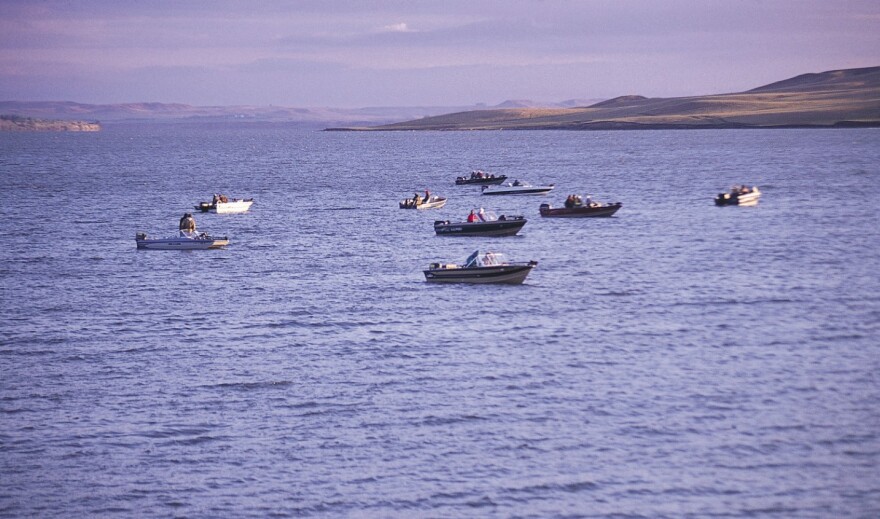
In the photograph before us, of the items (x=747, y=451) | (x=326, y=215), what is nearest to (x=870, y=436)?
(x=747, y=451)

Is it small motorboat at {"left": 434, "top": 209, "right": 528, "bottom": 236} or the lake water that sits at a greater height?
small motorboat at {"left": 434, "top": 209, "right": 528, "bottom": 236}

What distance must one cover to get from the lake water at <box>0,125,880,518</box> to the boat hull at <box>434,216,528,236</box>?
52.8 inches

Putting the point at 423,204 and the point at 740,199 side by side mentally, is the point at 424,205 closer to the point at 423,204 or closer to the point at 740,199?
the point at 423,204

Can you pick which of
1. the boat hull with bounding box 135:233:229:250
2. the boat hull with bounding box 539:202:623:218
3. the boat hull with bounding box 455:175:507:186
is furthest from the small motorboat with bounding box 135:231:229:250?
the boat hull with bounding box 455:175:507:186

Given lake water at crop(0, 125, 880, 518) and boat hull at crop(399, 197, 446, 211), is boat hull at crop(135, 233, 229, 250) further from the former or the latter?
boat hull at crop(399, 197, 446, 211)

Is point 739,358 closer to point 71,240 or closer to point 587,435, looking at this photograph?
point 587,435

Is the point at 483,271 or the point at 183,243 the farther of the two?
the point at 183,243

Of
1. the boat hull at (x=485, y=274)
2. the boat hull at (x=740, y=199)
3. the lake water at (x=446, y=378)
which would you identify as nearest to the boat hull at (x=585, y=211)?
the lake water at (x=446, y=378)

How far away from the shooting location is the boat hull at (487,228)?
8112cm

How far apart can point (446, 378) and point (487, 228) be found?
137ft

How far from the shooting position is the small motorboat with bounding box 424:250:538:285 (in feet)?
193

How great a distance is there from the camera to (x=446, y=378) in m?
40.5

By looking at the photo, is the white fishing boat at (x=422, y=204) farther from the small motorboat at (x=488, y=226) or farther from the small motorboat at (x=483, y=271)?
the small motorboat at (x=483, y=271)

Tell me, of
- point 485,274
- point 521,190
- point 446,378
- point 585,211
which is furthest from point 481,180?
point 446,378
